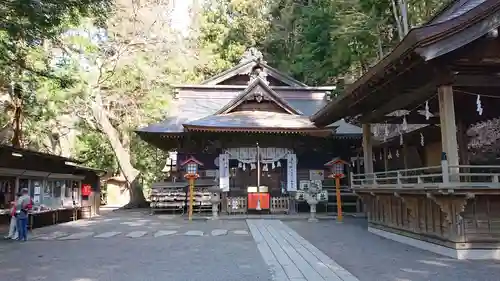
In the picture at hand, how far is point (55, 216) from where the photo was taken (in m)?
15.0

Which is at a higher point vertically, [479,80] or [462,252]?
[479,80]

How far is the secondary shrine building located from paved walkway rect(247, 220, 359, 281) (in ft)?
21.1

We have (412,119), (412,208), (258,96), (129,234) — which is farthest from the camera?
(258,96)

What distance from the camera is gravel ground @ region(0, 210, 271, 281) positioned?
626 cm

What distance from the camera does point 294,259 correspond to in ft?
24.7

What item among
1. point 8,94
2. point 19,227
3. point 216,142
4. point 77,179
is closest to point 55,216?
point 77,179

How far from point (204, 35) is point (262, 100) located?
46.5 ft

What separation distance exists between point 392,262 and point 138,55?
1828 cm

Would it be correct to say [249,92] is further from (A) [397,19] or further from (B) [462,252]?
(B) [462,252]

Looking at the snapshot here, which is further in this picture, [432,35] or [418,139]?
[418,139]

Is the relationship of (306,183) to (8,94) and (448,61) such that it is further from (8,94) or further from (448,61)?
(8,94)

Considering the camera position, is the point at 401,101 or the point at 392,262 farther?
the point at 401,101

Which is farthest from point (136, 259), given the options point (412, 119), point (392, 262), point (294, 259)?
point (412, 119)

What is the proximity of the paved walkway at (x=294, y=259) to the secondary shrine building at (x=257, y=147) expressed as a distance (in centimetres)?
645
